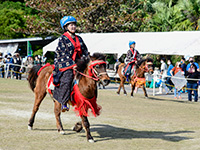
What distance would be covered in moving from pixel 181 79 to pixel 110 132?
35.9 ft

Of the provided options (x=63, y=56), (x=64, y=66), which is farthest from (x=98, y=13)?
(x=64, y=66)

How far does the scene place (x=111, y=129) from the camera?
9.74 metres

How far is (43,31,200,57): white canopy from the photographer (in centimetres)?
2134

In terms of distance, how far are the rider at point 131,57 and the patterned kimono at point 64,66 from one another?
390 inches

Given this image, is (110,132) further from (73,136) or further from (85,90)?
(85,90)

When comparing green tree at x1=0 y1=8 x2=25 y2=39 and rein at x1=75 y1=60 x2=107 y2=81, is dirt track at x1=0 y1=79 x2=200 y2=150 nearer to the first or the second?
rein at x1=75 y1=60 x2=107 y2=81

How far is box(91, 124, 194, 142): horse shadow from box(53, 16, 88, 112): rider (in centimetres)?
114

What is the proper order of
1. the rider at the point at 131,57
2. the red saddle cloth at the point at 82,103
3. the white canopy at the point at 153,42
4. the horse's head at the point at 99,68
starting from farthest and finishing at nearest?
the white canopy at the point at 153,42, the rider at the point at 131,57, the red saddle cloth at the point at 82,103, the horse's head at the point at 99,68

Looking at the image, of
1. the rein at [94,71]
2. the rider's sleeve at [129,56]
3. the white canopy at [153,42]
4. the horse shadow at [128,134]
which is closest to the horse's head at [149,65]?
the rider's sleeve at [129,56]

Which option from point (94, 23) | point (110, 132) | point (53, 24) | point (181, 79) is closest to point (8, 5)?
point (53, 24)

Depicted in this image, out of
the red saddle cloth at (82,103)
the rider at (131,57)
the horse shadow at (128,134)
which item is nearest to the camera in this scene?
the red saddle cloth at (82,103)

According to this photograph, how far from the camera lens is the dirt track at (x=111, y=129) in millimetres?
7902

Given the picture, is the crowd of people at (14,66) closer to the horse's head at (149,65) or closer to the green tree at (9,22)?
the horse's head at (149,65)

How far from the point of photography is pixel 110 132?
367 inches
